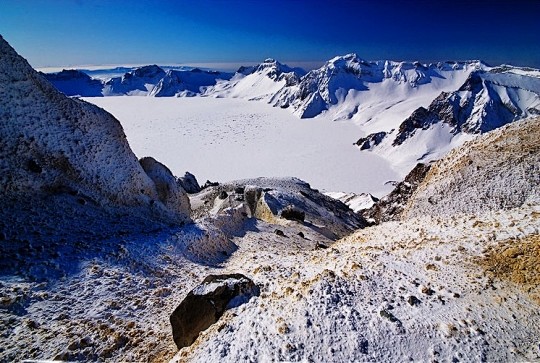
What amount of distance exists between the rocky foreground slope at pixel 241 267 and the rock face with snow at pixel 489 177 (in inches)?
3.8

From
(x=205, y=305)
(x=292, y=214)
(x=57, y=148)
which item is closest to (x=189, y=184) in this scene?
(x=292, y=214)

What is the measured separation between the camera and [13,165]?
1872 centimetres

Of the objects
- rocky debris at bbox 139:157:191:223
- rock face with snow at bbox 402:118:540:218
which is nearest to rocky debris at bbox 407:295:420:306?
rock face with snow at bbox 402:118:540:218

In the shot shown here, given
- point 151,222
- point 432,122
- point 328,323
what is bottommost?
point 432,122

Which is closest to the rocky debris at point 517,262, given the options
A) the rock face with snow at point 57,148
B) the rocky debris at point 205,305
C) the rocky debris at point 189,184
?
the rocky debris at point 205,305

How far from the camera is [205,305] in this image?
11.0 metres

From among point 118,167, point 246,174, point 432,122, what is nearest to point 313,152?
point 246,174

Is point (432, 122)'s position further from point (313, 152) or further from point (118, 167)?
point (118, 167)

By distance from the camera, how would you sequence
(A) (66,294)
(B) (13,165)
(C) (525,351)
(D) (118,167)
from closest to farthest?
(C) (525,351) → (A) (66,294) → (B) (13,165) → (D) (118,167)

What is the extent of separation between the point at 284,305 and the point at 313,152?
186580 mm

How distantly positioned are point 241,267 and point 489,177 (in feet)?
51.3

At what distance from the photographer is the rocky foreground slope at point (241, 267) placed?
905 centimetres

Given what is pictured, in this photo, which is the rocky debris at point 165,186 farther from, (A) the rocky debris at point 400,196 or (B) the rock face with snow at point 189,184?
(B) the rock face with snow at point 189,184

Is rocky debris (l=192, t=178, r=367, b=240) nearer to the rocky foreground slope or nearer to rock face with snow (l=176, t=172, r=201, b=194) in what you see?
the rocky foreground slope
